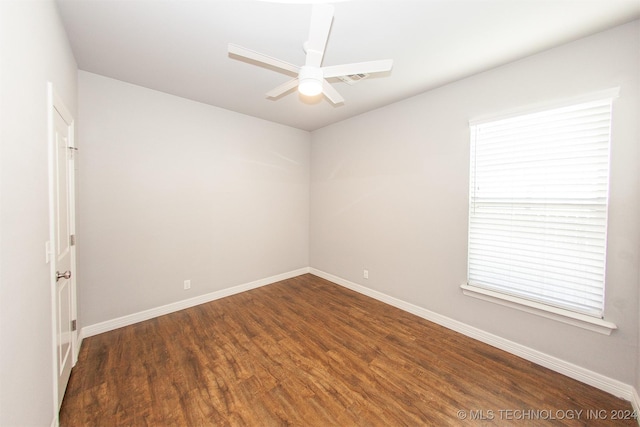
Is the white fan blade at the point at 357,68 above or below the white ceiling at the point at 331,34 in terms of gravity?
below

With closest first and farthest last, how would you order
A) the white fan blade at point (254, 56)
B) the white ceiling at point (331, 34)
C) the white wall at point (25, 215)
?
the white wall at point (25, 215) < the white fan blade at point (254, 56) < the white ceiling at point (331, 34)

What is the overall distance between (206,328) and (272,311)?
2.61ft

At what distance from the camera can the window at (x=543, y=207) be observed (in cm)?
192

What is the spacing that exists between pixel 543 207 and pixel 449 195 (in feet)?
2.65

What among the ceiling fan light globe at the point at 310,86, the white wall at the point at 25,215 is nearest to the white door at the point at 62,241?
the white wall at the point at 25,215

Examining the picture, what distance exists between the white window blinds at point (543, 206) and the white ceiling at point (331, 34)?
0.64 metres

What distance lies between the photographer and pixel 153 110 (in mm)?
2941

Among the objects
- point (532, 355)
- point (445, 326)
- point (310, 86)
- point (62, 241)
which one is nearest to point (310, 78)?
point (310, 86)

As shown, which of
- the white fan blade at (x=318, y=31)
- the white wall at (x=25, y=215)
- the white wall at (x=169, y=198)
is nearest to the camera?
the white wall at (x=25, y=215)

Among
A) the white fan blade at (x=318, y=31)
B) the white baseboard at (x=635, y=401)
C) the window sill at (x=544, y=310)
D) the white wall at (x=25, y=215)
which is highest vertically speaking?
the white fan blade at (x=318, y=31)

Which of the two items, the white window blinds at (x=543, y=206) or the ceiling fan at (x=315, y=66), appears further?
the white window blinds at (x=543, y=206)

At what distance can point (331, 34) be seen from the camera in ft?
6.26

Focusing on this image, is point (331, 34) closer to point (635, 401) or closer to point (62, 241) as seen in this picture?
point (62, 241)

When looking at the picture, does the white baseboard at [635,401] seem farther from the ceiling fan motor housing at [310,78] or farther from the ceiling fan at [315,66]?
the ceiling fan motor housing at [310,78]
